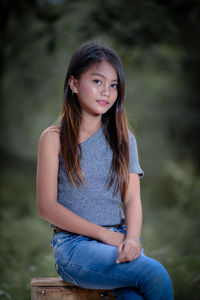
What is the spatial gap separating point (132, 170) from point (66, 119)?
1.32 ft

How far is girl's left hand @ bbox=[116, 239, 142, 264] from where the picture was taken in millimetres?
1465

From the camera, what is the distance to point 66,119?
5.91 ft

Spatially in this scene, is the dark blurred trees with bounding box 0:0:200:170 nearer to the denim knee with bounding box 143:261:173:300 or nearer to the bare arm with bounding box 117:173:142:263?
the bare arm with bounding box 117:173:142:263

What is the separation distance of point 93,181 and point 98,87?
0.44m

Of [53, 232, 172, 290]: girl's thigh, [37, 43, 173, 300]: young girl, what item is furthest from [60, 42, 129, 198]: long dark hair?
[53, 232, 172, 290]: girl's thigh

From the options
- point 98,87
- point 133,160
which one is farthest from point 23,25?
point 133,160

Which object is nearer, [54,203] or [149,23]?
[54,203]

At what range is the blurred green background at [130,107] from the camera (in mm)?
4109

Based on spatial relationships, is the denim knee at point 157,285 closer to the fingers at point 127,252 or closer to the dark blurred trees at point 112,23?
the fingers at point 127,252

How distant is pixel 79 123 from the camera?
181cm

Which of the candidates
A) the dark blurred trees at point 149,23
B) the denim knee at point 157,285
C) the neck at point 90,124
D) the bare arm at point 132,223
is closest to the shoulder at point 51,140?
the neck at point 90,124

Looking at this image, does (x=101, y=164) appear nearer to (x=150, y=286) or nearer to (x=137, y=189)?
(x=137, y=189)

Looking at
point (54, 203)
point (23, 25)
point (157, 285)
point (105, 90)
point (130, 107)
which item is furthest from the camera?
point (130, 107)

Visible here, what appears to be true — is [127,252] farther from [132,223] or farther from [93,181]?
[93,181]
